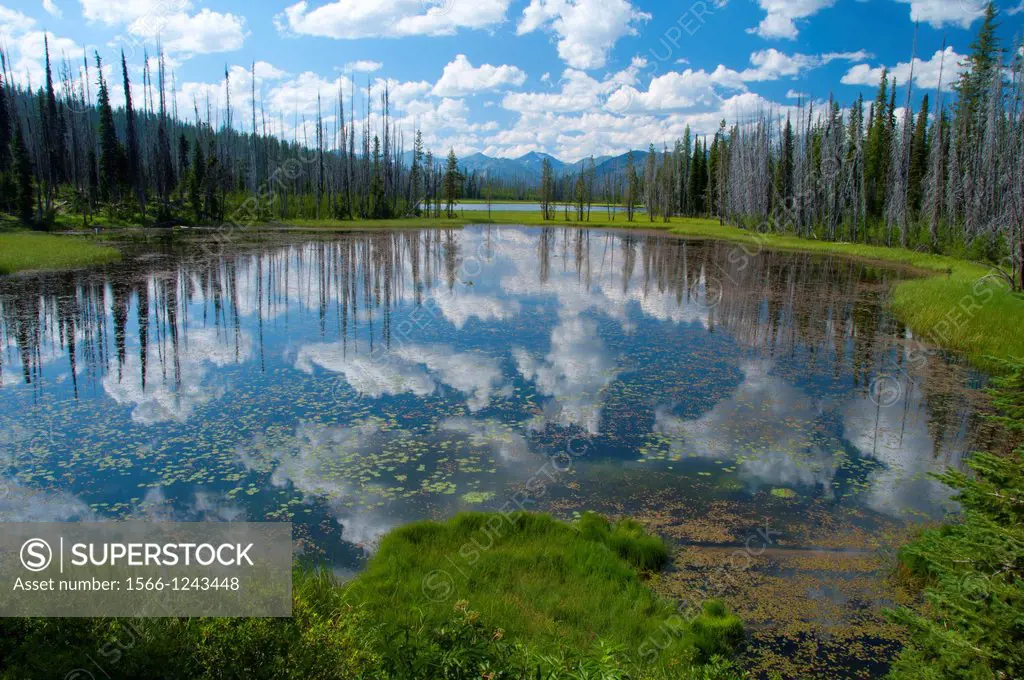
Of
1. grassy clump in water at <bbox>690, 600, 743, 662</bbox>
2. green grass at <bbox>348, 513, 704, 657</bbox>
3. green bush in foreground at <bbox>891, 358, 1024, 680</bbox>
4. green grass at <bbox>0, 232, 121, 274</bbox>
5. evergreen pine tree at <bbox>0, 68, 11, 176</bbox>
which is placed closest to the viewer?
green bush in foreground at <bbox>891, 358, 1024, 680</bbox>

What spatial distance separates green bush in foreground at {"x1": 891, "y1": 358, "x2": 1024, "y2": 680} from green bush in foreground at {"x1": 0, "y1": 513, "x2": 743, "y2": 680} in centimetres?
130

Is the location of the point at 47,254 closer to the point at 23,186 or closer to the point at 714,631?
the point at 23,186

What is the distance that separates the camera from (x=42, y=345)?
1443cm

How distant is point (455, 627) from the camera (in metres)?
4.34

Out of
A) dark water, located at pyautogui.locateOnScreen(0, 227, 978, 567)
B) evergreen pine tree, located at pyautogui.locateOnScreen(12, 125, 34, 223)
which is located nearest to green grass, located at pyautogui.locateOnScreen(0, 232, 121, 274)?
dark water, located at pyautogui.locateOnScreen(0, 227, 978, 567)

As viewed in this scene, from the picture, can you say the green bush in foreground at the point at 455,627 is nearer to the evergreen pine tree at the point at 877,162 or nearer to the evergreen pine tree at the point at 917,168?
the evergreen pine tree at the point at 917,168

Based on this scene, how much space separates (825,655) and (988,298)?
18242 mm

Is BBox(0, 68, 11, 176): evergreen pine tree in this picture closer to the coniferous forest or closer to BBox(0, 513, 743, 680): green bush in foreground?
the coniferous forest

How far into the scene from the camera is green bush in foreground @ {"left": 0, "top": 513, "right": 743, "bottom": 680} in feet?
10.6

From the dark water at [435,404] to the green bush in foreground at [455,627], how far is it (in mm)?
910

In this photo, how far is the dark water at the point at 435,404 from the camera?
7.94 metres

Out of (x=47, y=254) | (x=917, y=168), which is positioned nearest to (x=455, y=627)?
(x=47, y=254)

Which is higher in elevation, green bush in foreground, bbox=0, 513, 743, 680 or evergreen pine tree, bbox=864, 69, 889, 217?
evergreen pine tree, bbox=864, 69, 889, 217

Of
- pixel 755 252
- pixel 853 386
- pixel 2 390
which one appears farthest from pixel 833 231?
pixel 2 390
